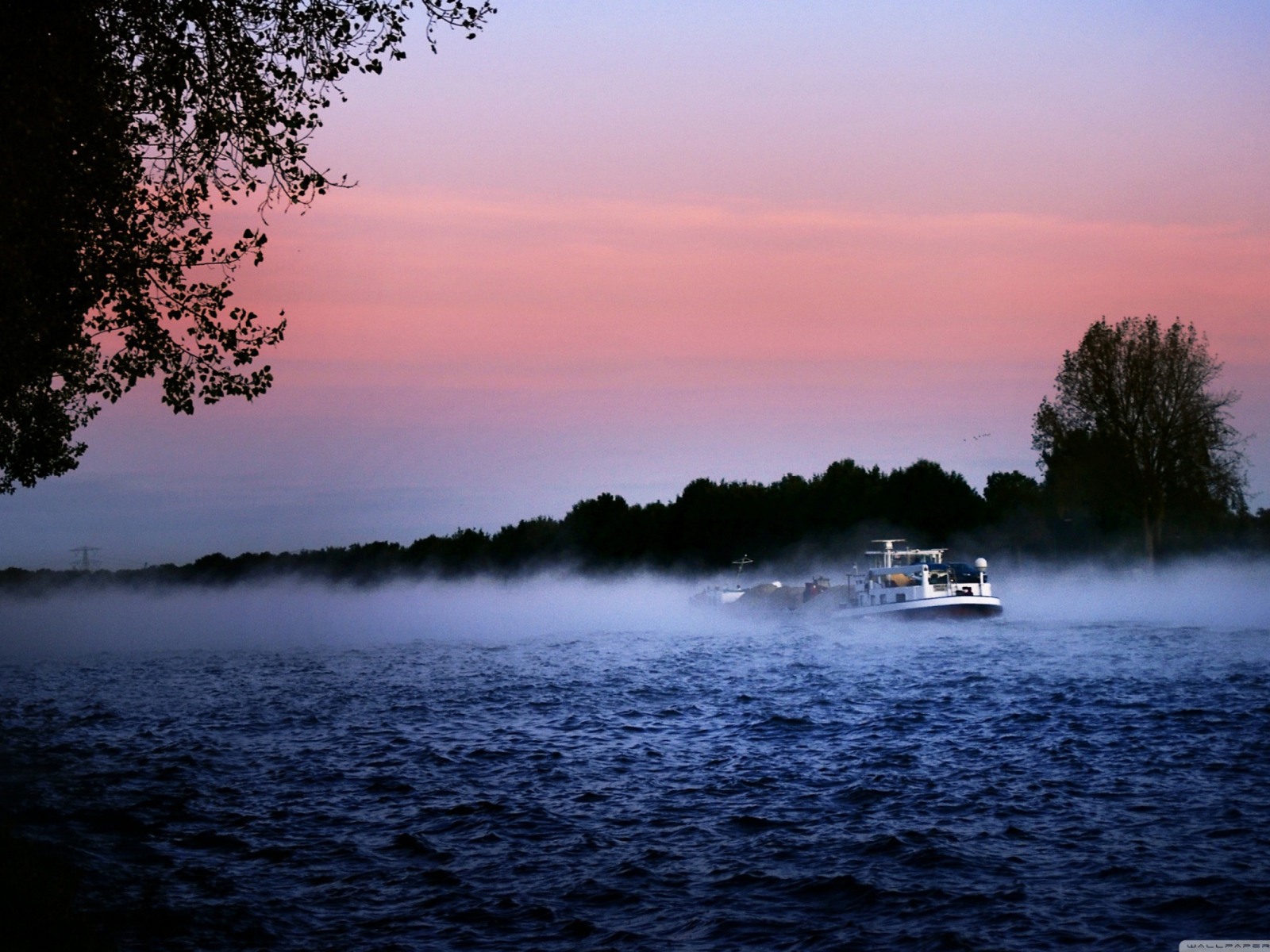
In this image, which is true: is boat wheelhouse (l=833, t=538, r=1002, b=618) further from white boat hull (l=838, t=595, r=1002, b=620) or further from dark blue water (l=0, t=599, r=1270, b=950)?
dark blue water (l=0, t=599, r=1270, b=950)

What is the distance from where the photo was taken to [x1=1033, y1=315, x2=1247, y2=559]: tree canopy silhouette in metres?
90.2

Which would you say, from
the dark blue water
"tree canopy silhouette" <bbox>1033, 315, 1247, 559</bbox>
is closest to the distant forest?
"tree canopy silhouette" <bbox>1033, 315, 1247, 559</bbox>

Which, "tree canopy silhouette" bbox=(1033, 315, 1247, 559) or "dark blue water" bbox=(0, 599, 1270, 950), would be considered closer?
"dark blue water" bbox=(0, 599, 1270, 950)

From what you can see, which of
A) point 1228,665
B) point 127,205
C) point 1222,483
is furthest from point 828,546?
point 127,205

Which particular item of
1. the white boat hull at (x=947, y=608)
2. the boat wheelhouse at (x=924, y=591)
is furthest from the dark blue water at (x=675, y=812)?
the boat wheelhouse at (x=924, y=591)

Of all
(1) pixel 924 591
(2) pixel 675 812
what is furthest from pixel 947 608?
(2) pixel 675 812

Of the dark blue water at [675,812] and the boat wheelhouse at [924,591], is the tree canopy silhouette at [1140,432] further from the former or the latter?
the dark blue water at [675,812]

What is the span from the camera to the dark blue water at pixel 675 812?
14.8 meters

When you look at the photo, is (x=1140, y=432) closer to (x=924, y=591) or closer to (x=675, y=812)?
(x=924, y=591)

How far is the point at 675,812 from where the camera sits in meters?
21.3

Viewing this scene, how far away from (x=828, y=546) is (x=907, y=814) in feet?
451

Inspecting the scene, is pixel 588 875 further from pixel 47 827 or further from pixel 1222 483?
pixel 1222 483

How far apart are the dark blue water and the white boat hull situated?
30.7 meters

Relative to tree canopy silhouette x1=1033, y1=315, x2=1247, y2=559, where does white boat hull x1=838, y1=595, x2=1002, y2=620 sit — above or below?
below
